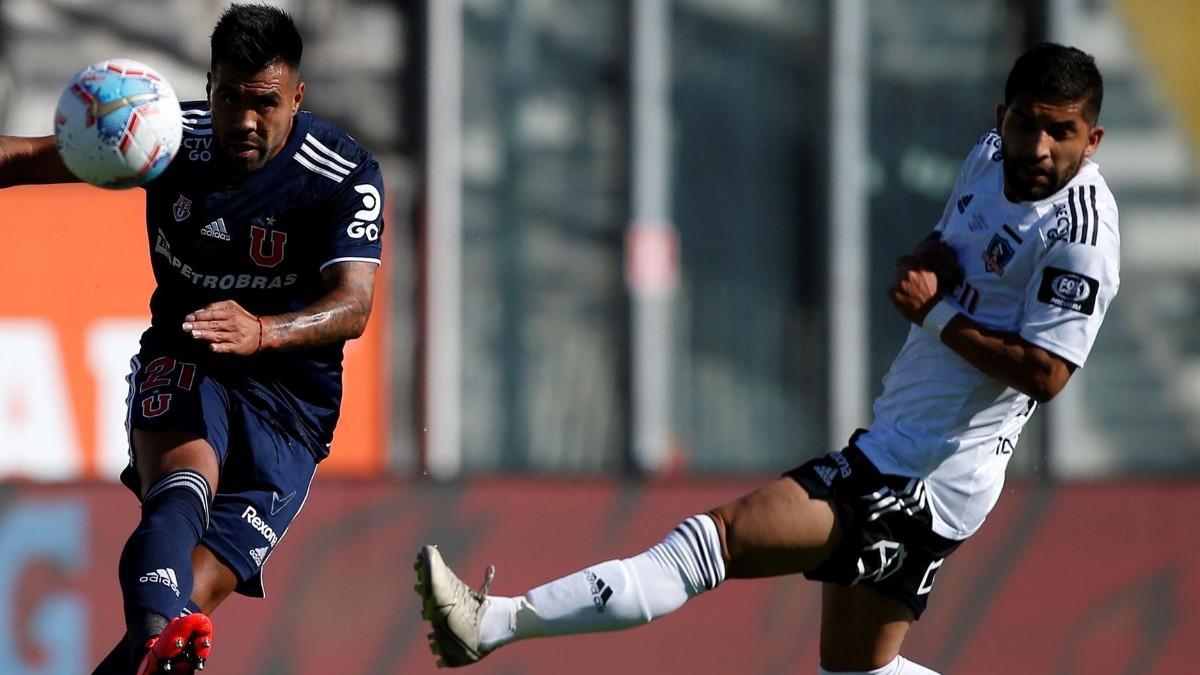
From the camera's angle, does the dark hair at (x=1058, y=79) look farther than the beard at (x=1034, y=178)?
No

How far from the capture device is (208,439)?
598 centimetres

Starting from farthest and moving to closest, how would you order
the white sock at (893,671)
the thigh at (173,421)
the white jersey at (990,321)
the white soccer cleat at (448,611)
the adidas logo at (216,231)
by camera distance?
the white sock at (893,671) → the adidas logo at (216,231) → the thigh at (173,421) → the white jersey at (990,321) → the white soccer cleat at (448,611)

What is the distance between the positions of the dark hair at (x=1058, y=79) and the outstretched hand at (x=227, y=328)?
225 cm

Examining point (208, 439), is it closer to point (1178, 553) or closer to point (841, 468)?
point (841, 468)

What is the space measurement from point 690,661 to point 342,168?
11.2 ft

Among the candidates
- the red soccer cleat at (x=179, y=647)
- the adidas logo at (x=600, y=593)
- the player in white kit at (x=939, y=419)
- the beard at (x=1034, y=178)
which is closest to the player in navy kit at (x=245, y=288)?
the red soccer cleat at (x=179, y=647)

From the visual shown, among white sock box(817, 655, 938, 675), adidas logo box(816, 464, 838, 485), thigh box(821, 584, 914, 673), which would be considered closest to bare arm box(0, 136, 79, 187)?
adidas logo box(816, 464, 838, 485)

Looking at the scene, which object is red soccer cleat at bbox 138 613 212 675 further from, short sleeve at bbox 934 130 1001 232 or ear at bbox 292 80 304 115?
short sleeve at bbox 934 130 1001 232

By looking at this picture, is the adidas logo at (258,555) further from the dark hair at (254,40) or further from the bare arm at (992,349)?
the bare arm at (992,349)

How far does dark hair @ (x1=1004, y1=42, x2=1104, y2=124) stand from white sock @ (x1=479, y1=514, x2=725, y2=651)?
154 cm

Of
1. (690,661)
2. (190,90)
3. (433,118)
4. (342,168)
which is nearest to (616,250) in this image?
(433,118)

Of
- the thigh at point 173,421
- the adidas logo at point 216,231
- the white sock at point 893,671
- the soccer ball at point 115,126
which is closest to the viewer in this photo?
the soccer ball at point 115,126

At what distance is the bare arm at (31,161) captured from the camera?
6.09 meters

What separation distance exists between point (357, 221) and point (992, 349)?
6.37 feet
